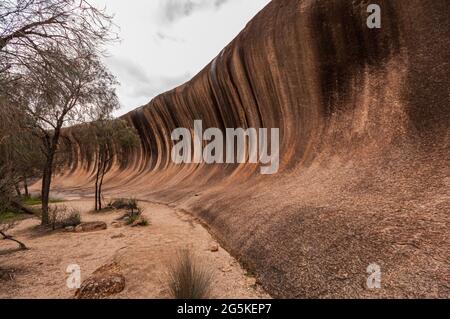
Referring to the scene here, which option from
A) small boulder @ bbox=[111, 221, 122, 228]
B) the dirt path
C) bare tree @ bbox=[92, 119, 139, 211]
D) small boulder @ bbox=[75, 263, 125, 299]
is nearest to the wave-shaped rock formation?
the dirt path

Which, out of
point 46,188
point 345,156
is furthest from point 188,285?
point 46,188

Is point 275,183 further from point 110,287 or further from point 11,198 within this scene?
point 11,198

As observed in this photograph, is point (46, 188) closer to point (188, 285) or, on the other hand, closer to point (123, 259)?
point (123, 259)

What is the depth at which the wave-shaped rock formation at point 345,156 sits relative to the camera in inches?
145

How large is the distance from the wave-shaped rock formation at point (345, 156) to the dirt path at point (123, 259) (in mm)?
508

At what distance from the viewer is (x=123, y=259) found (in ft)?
18.9

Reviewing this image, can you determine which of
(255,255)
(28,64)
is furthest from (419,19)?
(28,64)

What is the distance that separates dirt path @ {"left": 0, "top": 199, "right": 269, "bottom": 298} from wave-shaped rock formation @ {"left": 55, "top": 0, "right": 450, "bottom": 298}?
508 millimetres

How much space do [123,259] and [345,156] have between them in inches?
223

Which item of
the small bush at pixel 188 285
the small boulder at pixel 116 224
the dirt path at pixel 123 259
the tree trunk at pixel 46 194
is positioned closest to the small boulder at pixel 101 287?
the dirt path at pixel 123 259

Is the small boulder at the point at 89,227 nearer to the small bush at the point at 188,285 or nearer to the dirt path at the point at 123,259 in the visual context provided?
the dirt path at the point at 123,259

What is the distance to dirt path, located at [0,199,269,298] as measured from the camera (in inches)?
172

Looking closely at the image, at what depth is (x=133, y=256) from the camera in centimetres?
589

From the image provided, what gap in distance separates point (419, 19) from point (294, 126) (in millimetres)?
4516
